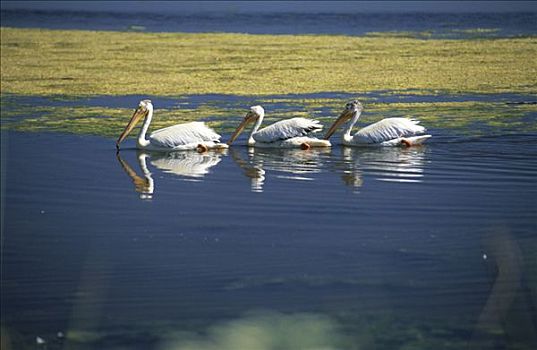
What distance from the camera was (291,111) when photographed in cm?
1178

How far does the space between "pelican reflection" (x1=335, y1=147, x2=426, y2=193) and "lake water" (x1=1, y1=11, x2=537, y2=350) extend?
0.02m

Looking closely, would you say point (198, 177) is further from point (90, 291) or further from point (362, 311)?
→ point (362, 311)

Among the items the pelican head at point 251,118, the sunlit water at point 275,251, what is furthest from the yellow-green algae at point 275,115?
the sunlit water at point 275,251

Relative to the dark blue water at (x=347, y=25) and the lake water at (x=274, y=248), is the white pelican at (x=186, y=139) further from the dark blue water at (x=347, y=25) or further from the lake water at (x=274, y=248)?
the dark blue water at (x=347, y=25)

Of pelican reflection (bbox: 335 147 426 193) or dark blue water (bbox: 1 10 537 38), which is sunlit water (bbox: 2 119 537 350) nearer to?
pelican reflection (bbox: 335 147 426 193)

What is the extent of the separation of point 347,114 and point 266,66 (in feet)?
25.5

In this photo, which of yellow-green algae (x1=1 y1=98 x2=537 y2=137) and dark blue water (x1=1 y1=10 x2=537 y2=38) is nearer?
yellow-green algae (x1=1 y1=98 x2=537 y2=137)

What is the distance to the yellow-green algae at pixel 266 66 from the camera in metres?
14.2

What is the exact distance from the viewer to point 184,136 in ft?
29.7

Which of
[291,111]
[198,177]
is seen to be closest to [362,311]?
[198,177]

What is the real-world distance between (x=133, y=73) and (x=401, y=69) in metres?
4.04

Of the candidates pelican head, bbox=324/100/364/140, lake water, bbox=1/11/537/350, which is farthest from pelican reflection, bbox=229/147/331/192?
pelican head, bbox=324/100/364/140

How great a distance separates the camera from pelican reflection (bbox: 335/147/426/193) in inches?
297

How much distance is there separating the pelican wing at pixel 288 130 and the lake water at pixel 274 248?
0.21 meters
